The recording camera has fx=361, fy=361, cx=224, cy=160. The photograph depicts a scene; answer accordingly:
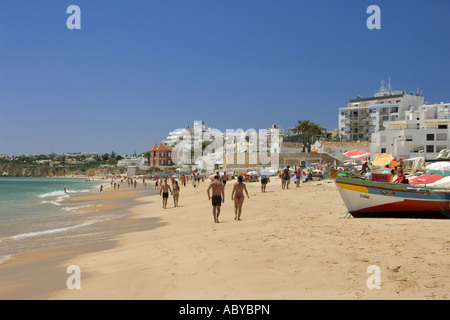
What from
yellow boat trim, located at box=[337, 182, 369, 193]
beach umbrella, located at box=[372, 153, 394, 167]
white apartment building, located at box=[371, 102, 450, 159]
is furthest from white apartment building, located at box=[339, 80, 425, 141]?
yellow boat trim, located at box=[337, 182, 369, 193]

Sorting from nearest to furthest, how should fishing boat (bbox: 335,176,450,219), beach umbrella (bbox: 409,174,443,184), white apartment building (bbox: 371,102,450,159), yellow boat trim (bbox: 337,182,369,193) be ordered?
fishing boat (bbox: 335,176,450,219) < yellow boat trim (bbox: 337,182,369,193) < beach umbrella (bbox: 409,174,443,184) < white apartment building (bbox: 371,102,450,159)

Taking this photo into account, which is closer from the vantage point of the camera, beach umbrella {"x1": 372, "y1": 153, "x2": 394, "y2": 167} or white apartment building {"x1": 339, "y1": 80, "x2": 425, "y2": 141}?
beach umbrella {"x1": 372, "y1": 153, "x2": 394, "y2": 167}

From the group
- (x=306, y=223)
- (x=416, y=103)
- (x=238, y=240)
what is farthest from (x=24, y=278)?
(x=416, y=103)

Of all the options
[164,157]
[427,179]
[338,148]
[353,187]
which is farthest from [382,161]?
[164,157]

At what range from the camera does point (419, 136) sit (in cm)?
4319

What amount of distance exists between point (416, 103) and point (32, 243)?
235 ft

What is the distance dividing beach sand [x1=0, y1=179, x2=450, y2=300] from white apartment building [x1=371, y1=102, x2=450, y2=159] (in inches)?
1520

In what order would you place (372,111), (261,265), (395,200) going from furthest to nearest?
1. (372,111)
2. (395,200)
3. (261,265)

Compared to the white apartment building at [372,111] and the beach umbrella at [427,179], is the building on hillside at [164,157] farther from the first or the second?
the beach umbrella at [427,179]

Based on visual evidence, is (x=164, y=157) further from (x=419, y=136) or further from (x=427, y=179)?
(x=427, y=179)

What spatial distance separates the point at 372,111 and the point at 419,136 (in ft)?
93.3

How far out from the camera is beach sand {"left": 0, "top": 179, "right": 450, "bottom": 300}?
466 centimetres

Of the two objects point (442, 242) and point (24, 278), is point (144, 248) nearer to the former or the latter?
point (24, 278)

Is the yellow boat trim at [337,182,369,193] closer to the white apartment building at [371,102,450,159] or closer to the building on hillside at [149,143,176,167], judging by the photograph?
the white apartment building at [371,102,450,159]
